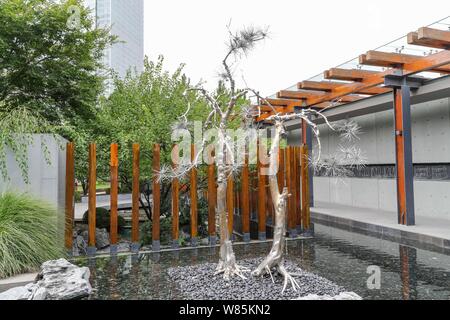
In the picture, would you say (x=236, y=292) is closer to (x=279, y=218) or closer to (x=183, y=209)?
(x=279, y=218)

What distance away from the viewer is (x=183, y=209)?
8.01 metres

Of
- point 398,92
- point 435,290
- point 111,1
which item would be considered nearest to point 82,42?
point 111,1

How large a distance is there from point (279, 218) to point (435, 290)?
1.88 metres

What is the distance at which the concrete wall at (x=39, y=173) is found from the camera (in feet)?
17.3

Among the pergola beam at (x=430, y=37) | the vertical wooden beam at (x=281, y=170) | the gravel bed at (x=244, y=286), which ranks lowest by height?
the gravel bed at (x=244, y=286)

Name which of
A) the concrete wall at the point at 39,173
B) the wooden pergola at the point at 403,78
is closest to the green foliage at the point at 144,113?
the concrete wall at the point at 39,173

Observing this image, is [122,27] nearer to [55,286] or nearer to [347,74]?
[347,74]

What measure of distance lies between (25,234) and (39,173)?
1345mm

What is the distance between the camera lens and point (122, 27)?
10.6m

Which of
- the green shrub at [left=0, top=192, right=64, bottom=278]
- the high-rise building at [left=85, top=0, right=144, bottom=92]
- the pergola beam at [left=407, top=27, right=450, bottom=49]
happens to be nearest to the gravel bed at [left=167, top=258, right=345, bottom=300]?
the green shrub at [left=0, top=192, right=64, bottom=278]

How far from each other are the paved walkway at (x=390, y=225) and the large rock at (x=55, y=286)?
5888mm

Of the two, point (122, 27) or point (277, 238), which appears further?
point (122, 27)

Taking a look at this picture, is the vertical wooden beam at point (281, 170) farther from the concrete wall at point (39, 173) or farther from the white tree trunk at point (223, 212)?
the concrete wall at point (39, 173)

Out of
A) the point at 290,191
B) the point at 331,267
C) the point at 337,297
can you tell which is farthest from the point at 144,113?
the point at 337,297
